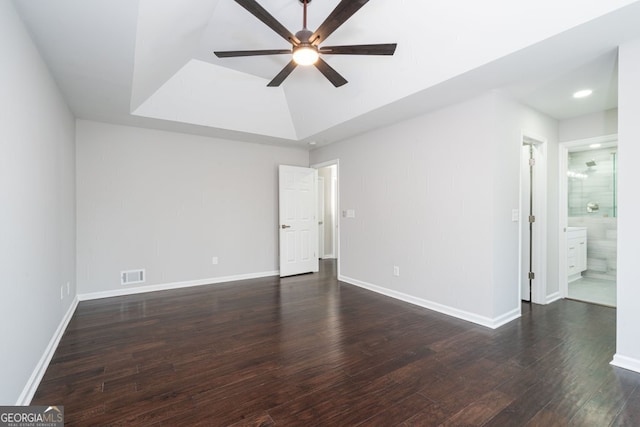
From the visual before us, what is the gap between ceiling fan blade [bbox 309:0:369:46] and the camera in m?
1.91

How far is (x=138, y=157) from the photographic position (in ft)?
14.5

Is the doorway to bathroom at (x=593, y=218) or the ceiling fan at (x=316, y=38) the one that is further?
the doorway to bathroom at (x=593, y=218)

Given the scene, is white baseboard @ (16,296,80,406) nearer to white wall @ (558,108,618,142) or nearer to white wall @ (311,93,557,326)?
white wall @ (311,93,557,326)

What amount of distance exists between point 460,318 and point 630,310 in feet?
4.68

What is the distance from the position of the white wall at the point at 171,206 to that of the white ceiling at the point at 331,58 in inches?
19.1

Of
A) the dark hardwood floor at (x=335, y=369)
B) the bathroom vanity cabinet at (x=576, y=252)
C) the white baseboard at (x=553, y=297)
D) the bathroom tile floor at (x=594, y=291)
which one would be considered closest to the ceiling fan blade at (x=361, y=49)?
the dark hardwood floor at (x=335, y=369)

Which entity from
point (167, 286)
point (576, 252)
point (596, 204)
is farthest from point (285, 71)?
point (596, 204)

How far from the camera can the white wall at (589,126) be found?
3.58 meters

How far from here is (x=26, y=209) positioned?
1995 millimetres

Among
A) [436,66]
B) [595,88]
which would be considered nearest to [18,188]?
[436,66]

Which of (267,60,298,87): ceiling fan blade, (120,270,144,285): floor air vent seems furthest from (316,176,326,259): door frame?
(267,60,298,87): ceiling fan blade

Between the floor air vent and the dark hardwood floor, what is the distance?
0.61 metres

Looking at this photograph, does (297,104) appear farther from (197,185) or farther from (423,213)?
(423,213)

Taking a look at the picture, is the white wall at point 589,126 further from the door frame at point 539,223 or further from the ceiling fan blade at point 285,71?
the ceiling fan blade at point 285,71
